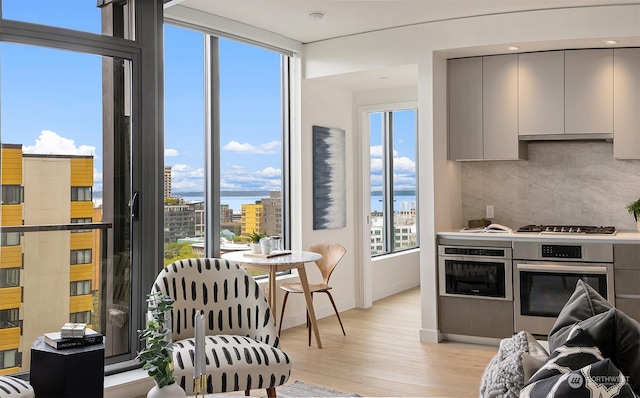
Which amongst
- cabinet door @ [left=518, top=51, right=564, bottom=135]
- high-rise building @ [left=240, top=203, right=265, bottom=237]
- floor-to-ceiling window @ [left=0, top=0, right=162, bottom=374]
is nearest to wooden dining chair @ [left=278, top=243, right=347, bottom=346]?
high-rise building @ [left=240, top=203, right=265, bottom=237]

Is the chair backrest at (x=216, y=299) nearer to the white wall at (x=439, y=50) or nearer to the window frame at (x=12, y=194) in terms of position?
the window frame at (x=12, y=194)

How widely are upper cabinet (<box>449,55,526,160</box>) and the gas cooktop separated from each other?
612 mm

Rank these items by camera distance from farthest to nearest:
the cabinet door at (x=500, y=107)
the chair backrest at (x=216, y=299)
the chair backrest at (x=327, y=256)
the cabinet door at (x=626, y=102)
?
the chair backrest at (x=327, y=256)
the cabinet door at (x=500, y=107)
the cabinet door at (x=626, y=102)
the chair backrest at (x=216, y=299)

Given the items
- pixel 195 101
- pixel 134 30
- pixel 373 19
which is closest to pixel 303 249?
pixel 195 101

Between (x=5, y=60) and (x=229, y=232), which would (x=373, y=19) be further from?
(x=5, y=60)

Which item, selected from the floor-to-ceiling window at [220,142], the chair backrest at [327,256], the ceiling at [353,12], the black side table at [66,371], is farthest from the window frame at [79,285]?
the chair backrest at [327,256]

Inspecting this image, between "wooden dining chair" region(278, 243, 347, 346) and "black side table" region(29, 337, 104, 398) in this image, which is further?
"wooden dining chair" region(278, 243, 347, 346)

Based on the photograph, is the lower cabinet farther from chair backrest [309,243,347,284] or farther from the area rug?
the area rug

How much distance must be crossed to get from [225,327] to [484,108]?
2.92 meters

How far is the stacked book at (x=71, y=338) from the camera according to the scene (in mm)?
2967

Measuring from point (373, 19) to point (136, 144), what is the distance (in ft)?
7.30

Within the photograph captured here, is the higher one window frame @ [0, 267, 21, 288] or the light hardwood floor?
window frame @ [0, 267, 21, 288]

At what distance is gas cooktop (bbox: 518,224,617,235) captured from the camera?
461 cm

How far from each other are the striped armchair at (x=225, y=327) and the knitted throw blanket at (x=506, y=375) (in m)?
1.41
